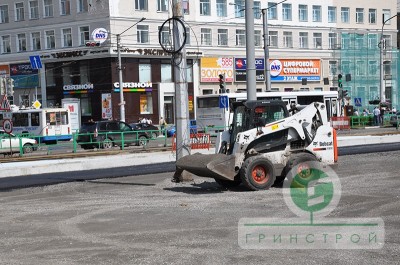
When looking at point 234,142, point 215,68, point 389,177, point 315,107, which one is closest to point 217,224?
point 234,142

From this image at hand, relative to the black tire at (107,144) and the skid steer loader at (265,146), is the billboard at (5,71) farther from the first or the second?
the skid steer loader at (265,146)

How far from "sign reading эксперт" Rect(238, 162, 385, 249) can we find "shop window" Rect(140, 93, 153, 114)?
145ft

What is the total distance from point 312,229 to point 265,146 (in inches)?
208

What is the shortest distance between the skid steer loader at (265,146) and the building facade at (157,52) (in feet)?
120

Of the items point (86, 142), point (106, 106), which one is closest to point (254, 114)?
point (86, 142)

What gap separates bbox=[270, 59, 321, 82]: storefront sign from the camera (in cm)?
6462

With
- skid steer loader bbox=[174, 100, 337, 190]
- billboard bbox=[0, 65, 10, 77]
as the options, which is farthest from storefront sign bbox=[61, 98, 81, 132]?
skid steer loader bbox=[174, 100, 337, 190]

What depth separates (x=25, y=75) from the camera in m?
59.4

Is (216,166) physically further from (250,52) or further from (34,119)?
(34,119)

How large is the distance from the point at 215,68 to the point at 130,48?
31.6 ft

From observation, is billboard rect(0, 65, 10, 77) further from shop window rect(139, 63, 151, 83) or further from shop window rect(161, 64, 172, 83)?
shop window rect(161, 64, 172, 83)

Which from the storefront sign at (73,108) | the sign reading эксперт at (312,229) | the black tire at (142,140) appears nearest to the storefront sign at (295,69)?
the storefront sign at (73,108)

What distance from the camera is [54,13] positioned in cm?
5878

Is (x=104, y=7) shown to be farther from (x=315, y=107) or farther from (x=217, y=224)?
(x=217, y=224)
